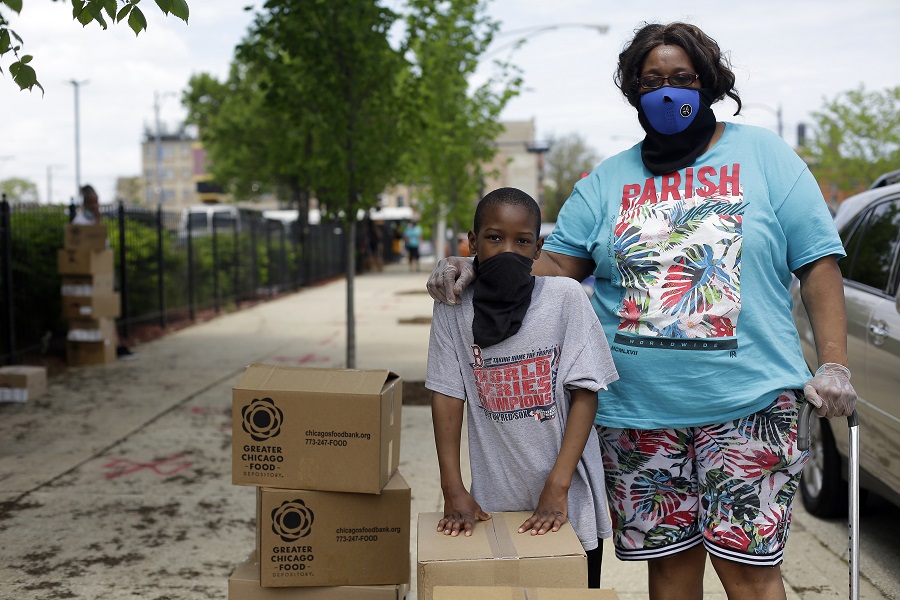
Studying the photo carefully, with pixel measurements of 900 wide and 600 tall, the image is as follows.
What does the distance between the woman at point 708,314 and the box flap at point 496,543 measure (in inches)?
15.2

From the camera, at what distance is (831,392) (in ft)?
7.82

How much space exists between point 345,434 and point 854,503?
4.69 ft

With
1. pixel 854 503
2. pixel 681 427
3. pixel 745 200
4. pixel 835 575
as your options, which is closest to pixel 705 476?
pixel 681 427

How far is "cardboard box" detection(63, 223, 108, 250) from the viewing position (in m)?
9.93

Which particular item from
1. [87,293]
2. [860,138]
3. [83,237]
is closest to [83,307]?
[87,293]

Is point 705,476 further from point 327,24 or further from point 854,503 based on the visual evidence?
point 327,24

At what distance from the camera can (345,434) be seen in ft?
9.67

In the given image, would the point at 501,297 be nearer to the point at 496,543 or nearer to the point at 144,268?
the point at 496,543

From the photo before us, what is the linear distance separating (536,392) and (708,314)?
49 centimetres

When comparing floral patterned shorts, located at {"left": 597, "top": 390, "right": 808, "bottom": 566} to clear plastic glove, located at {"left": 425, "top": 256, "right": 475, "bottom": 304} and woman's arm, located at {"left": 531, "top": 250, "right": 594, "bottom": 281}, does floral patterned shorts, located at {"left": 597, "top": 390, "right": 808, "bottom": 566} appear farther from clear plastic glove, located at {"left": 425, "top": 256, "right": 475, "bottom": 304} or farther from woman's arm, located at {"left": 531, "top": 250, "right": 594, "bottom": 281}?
clear plastic glove, located at {"left": 425, "top": 256, "right": 475, "bottom": 304}

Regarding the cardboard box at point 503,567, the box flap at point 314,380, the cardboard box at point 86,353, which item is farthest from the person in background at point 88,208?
the cardboard box at point 503,567

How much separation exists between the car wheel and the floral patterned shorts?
2.61m

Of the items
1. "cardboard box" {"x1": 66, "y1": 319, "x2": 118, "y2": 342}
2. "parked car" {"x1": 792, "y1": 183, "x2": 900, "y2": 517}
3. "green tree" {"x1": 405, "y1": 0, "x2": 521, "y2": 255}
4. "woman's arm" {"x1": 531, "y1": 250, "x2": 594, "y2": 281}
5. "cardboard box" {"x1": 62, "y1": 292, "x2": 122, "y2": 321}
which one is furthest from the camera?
"green tree" {"x1": 405, "y1": 0, "x2": 521, "y2": 255}

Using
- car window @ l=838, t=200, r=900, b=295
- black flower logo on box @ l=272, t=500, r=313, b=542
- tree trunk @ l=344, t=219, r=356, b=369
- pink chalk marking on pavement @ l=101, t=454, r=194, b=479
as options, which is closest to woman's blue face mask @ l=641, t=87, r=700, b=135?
black flower logo on box @ l=272, t=500, r=313, b=542
